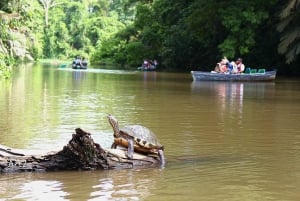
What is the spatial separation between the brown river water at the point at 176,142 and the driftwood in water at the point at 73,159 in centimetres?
13

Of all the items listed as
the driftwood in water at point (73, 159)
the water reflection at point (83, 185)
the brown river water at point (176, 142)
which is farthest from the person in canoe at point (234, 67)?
the water reflection at point (83, 185)

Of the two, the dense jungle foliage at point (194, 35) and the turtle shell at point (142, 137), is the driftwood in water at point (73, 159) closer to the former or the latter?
the turtle shell at point (142, 137)

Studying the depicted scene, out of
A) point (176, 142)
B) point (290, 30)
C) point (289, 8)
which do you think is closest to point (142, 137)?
point (176, 142)

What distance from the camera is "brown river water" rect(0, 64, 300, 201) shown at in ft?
24.3

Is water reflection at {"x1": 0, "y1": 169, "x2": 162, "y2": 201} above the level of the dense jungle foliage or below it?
below

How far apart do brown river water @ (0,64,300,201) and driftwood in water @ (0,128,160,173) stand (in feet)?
0.44

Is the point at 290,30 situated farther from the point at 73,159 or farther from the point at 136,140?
the point at 73,159

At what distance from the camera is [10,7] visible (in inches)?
1395

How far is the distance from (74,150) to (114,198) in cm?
138

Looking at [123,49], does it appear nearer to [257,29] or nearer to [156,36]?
[156,36]

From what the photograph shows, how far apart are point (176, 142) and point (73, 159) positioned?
334 centimetres

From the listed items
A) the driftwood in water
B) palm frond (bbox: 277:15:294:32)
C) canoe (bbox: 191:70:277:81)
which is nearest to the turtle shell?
the driftwood in water

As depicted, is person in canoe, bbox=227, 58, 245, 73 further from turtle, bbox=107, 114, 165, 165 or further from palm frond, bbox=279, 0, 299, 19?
turtle, bbox=107, 114, 165, 165

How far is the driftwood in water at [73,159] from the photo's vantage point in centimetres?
809
